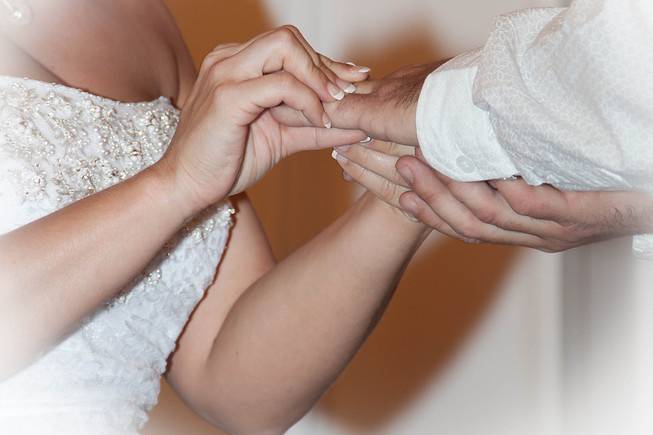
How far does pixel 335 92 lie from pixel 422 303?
0.89 metres

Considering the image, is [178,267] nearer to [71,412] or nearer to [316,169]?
[71,412]

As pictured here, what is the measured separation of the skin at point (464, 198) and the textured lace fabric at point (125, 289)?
173 mm

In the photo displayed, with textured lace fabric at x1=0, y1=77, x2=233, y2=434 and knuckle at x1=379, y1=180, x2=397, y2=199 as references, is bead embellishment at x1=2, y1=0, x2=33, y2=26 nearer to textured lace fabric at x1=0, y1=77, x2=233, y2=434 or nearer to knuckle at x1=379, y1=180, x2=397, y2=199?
textured lace fabric at x1=0, y1=77, x2=233, y2=434

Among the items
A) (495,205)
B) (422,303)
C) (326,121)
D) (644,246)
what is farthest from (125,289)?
(422,303)

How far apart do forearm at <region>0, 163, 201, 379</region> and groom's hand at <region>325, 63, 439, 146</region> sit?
160mm

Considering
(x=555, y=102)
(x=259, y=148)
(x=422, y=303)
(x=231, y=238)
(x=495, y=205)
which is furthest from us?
(x=422, y=303)

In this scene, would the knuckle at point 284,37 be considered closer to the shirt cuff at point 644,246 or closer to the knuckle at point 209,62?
the knuckle at point 209,62

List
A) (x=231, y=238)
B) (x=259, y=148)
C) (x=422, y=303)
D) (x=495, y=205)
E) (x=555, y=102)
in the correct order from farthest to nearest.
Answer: (x=422, y=303) < (x=231, y=238) < (x=259, y=148) < (x=495, y=205) < (x=555, y=102)

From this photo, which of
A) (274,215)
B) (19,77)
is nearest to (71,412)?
(19,77)

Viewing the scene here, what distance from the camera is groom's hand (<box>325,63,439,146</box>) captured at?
33.9 inches

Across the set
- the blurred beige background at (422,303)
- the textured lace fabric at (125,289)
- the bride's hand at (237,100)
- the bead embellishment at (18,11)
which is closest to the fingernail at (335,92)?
the bride's hand at (237,100)

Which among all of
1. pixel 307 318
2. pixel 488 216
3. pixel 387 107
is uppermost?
pixel 387 107

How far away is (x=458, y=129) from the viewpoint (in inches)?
31.8

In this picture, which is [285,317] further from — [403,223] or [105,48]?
[105,48]
